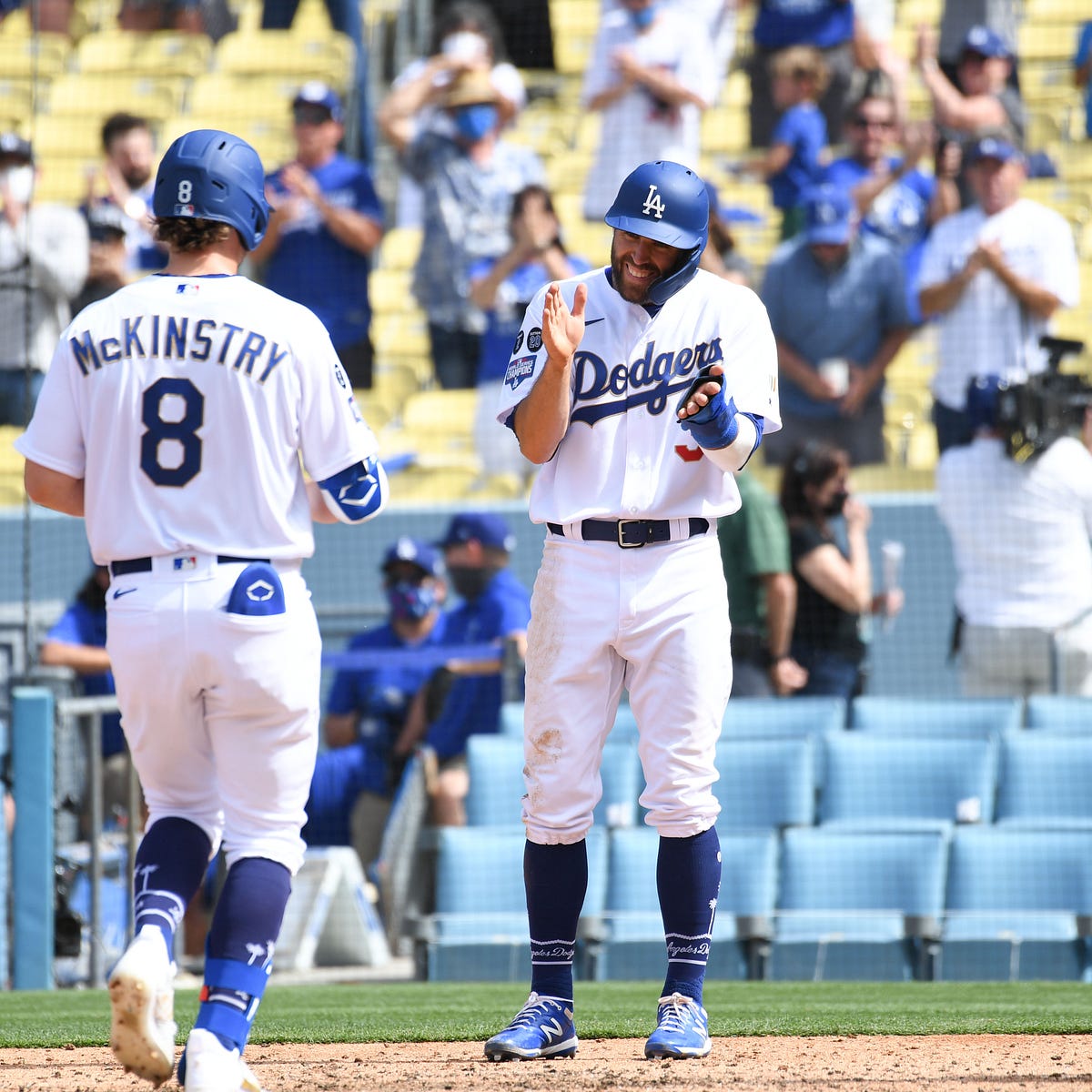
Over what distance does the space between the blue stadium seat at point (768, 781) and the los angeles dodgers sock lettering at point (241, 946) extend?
12.7 ft

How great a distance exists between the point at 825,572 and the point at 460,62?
4.56 m

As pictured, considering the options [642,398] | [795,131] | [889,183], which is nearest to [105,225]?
[795,131]

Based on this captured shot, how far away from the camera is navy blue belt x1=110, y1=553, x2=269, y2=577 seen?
320 centimetres

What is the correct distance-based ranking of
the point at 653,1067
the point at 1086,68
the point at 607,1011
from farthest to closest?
the point at 1086,68 → the point at 607,1011 → the point at 653,1067

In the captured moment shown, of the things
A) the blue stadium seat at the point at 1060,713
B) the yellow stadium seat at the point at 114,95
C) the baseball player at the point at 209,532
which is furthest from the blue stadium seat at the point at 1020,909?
the yellow stadium seat at the point at 114,95

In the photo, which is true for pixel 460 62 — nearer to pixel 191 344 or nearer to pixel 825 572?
pixel 825 572

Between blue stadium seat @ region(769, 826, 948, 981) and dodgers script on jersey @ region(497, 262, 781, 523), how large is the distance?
3.01 meters

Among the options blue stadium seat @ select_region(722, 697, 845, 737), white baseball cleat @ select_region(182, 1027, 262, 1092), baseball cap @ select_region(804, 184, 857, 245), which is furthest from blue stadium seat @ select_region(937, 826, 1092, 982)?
white baseball cleat @ select_region(182, 1027, 262, 1092)

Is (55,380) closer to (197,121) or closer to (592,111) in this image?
(592,111)

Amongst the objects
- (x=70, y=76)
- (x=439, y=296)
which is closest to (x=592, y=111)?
(x=439, y=296)

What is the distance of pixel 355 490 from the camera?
334 centimetres

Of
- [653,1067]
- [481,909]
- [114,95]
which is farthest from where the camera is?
[114,95]

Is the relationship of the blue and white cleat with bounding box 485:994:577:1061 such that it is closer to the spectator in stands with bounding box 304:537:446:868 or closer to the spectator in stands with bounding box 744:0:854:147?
the spectator in stands with bounding box 304:537:446:868

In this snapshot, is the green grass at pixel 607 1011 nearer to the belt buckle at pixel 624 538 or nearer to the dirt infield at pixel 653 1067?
the dirt infield at pixel 653 1067
